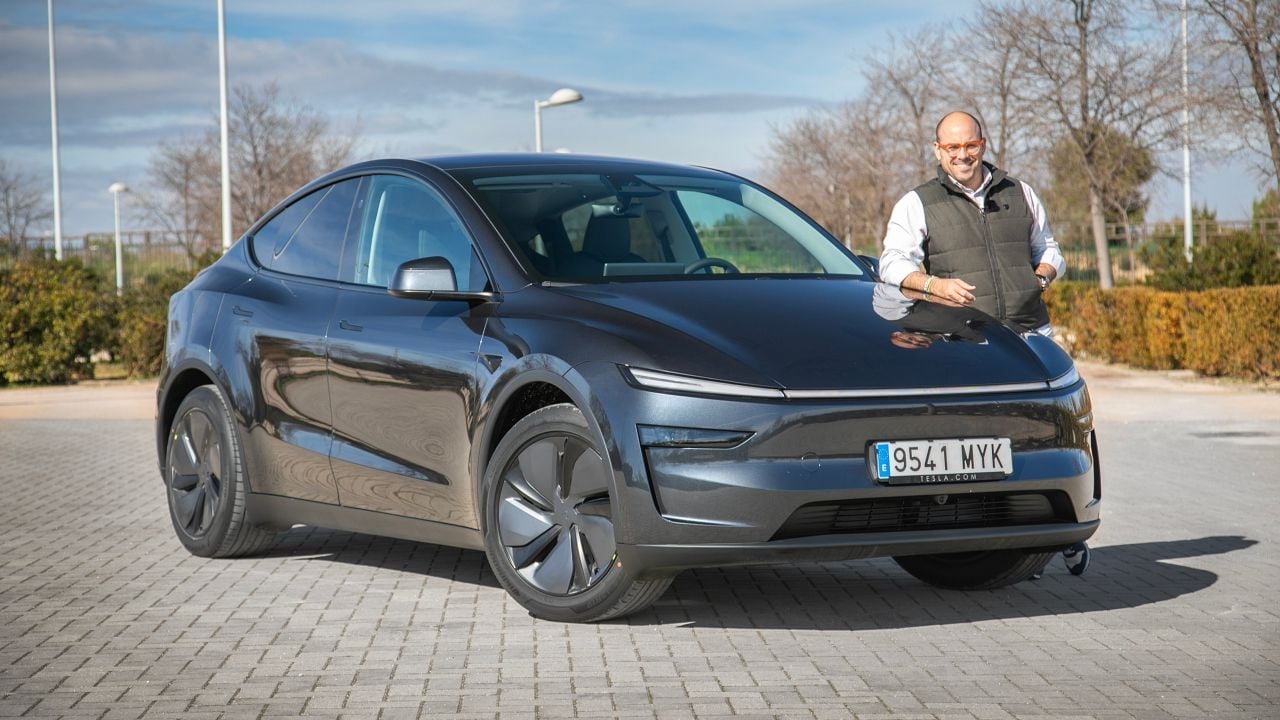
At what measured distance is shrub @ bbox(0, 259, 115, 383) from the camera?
2166 cm

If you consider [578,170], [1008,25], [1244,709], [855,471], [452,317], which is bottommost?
[1244,709]

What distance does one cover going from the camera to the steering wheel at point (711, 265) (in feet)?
21.8

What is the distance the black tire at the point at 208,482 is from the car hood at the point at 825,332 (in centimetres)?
218

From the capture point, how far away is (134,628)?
20.2 ft

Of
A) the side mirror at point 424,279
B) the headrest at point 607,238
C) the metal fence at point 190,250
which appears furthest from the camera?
the metal fence at point 190,250

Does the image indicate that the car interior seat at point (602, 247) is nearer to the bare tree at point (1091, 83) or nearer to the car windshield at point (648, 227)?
the car windshield at point (648, 227)

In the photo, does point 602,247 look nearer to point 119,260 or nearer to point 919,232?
point 919,232

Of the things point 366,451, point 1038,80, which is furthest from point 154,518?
point 1038,80

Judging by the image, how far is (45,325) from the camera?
22.1 metres

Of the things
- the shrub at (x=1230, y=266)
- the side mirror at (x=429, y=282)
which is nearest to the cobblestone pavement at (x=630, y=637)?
the side mirror at (x=429, y=282)

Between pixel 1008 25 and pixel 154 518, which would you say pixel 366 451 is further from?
pixel 1008 25

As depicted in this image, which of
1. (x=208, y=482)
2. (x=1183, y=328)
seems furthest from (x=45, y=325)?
(x=208, y=482)

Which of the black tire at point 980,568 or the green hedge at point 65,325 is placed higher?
the green hedge at point 65,325

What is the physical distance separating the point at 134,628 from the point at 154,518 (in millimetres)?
3322
